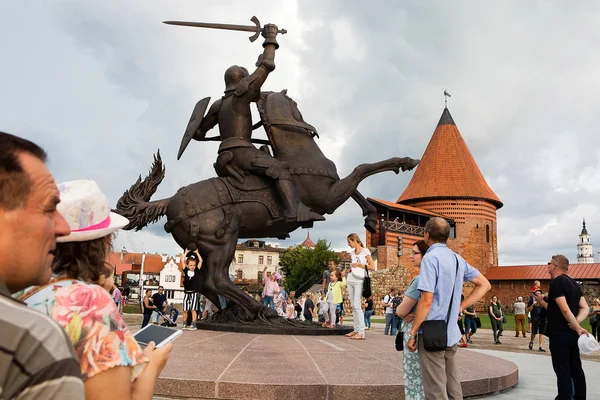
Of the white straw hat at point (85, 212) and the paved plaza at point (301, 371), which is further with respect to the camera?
the paved plaza at point (301, 371)

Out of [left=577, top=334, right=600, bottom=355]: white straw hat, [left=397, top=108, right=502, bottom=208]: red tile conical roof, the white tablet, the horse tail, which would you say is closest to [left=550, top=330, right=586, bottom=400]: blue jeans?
[left=577, top=334, right=600, bottom=355]: white straw hat

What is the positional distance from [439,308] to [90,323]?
2364 mm

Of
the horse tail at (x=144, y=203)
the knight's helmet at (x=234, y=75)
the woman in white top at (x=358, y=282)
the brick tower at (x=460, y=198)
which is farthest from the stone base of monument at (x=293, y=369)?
the brick tower at (x=460, y=198)

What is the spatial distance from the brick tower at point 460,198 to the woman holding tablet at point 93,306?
42.4 meters

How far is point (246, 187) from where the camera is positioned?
6941 millimetres

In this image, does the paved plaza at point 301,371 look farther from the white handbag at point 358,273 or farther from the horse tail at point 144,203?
the horse tail at point 144,203

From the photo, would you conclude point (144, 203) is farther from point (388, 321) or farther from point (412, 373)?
point (388, 321)

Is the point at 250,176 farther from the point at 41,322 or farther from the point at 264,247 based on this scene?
the point at 264,247

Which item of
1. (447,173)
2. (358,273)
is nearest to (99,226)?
(358,273)

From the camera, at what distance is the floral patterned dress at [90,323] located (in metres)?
1.22

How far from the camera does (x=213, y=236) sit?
6.73 metres

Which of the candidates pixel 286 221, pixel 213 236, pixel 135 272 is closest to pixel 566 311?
pixel 286 221

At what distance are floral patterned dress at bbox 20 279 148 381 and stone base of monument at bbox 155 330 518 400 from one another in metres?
2.84

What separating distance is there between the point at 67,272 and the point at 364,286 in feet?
17.6
